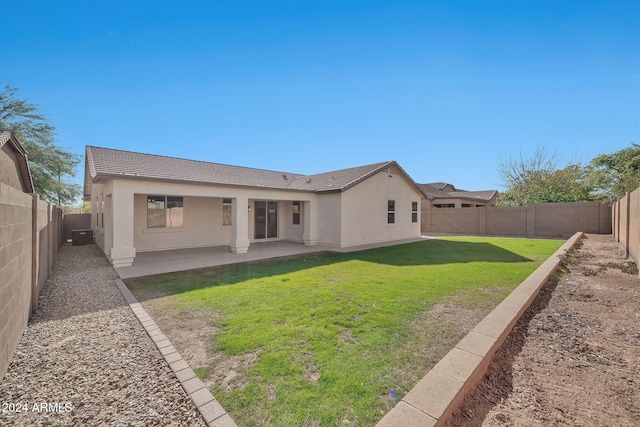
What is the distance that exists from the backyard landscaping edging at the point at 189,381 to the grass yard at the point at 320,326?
9cm

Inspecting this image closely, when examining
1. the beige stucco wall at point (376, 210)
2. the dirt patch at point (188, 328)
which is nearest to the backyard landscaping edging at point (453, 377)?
the dirt patch at point (188, 328)

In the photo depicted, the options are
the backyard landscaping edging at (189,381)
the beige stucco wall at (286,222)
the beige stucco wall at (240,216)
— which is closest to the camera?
the backyard landscaping edging at (189,381)

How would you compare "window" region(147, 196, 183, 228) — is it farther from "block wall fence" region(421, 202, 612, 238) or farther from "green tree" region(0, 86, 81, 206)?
"block wall fence" region(421, 202, 612, 238)

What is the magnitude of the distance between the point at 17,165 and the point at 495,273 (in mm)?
17128

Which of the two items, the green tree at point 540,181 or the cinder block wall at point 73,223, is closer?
the cinder block wall at point 73,223

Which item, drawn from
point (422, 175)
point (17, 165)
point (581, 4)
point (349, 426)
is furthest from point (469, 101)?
point (422, 175)

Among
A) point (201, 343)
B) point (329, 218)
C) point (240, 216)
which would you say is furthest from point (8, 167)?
point (329, 218)

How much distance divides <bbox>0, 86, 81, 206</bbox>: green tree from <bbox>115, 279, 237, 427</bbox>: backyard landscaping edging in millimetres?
23767

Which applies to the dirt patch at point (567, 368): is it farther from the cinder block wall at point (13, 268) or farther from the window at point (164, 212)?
→ the window at point (164, 212)

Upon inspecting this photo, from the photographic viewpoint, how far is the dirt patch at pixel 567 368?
94.2 inches

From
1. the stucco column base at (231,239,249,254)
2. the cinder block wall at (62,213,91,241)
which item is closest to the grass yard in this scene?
the stucco column base at (231,239,249,254)

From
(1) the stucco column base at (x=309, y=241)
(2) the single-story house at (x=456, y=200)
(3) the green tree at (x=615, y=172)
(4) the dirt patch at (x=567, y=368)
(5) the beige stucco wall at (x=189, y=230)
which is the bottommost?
(4) the dirt patch at (x=567, y=368)

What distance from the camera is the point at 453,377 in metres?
2.70

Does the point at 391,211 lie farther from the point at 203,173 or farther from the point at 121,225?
the point at 121,225
